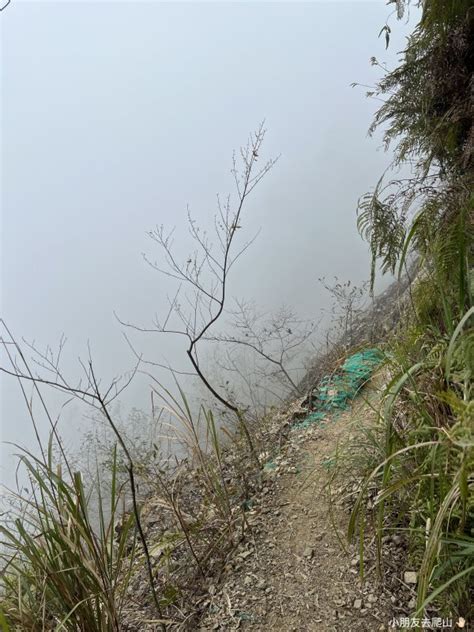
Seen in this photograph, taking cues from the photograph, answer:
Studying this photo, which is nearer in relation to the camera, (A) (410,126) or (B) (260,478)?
(B) (260,478)

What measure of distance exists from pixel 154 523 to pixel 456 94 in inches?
94.9

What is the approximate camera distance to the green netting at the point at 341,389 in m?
2.06

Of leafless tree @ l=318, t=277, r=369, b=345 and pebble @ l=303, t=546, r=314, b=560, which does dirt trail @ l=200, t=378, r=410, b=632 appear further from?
leafless tree @ l=318, t=277, r=369, b=345

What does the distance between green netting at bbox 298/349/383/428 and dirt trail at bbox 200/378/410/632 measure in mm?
344

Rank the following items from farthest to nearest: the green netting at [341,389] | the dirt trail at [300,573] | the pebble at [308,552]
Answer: the green netting at [341,389] < the pebble at [308,552] < the dirt trail at [300,573]

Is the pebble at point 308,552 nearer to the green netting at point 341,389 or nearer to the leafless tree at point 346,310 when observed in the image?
the green netting at point 341,389

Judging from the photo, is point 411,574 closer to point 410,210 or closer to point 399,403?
point 399,403

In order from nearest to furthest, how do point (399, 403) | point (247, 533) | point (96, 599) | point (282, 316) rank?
point (96, 599), point (399, 403), point (247, 533), point (282, 316)

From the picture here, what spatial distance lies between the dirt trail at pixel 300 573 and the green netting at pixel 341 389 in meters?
0.34

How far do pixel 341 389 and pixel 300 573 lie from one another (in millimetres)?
1021

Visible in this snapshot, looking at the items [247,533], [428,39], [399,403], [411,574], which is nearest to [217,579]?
[247,533]

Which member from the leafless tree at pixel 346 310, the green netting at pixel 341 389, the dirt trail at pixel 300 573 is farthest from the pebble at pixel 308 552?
the leafless tree at pixel 346 310

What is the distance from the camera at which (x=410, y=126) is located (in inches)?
77.5

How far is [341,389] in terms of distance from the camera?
7.00 feet
